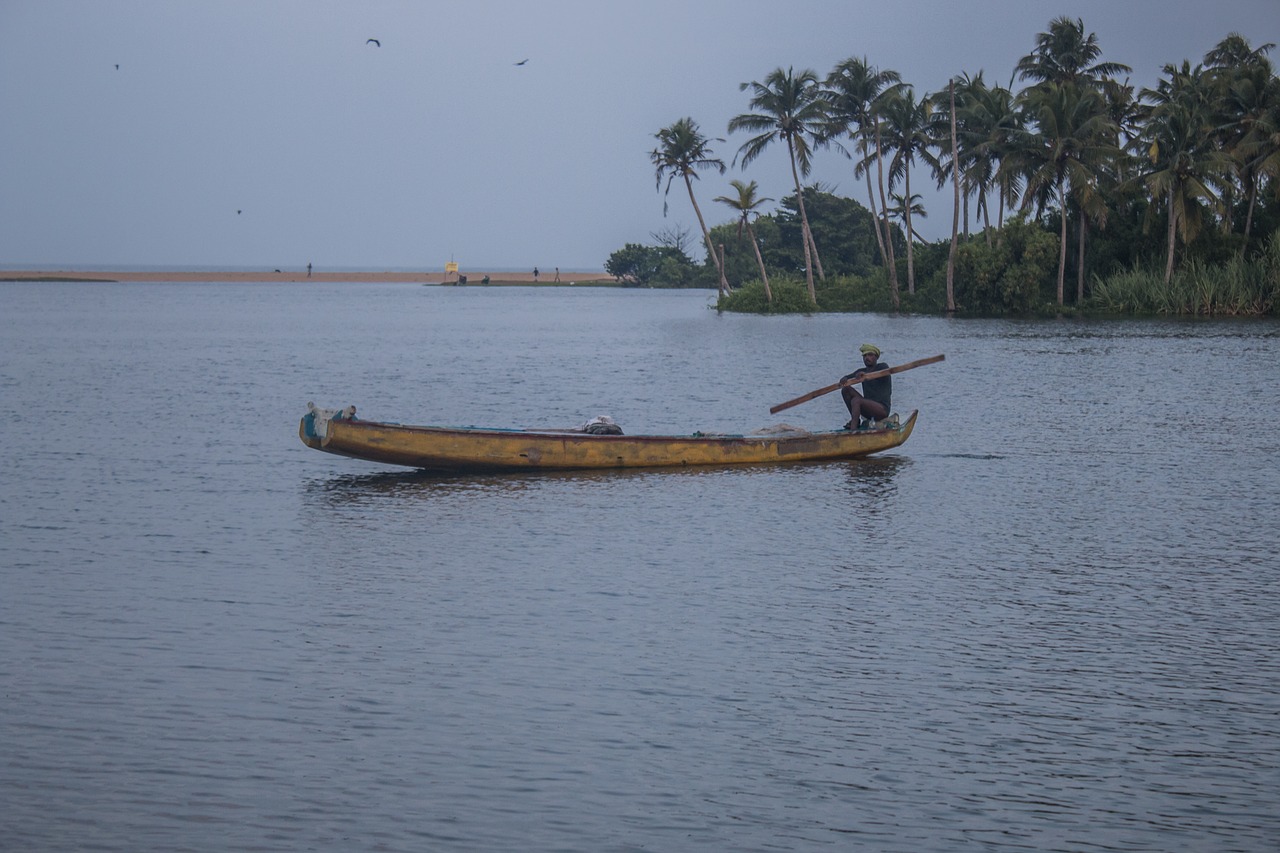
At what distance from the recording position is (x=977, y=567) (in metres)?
15.0

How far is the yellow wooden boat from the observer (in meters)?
20.3

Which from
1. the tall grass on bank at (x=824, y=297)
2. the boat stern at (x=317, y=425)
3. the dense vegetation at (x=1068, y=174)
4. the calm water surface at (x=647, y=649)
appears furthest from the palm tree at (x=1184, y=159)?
the boat stern at (x=317, y=425)

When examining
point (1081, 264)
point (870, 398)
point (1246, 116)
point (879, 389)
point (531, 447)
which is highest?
point (1246, 116)

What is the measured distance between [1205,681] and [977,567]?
14.2 feet

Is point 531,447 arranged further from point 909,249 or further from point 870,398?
point 909,249

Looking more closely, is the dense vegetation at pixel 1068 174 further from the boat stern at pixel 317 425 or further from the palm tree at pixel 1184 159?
the boat stern at pixel 317 425

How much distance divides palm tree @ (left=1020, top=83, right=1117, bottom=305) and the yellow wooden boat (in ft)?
142

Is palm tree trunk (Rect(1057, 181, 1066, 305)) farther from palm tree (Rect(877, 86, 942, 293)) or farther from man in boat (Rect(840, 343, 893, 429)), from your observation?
man in boat (Rect(840, 343, 893, 429))

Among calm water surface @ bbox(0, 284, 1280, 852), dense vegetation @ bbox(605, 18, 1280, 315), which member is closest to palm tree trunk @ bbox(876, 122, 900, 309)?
dense vegetation @ bbox(605, 18, 1280, 315)

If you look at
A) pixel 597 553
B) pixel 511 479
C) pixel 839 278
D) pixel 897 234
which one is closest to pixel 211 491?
pixel 511 479

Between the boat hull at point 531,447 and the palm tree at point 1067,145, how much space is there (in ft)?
142

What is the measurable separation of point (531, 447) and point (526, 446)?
0.08 meters

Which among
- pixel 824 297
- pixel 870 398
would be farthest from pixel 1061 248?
pixel 870 398

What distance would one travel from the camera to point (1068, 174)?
204ft
